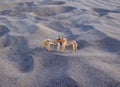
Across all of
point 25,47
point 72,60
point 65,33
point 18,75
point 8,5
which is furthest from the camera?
point 8,5

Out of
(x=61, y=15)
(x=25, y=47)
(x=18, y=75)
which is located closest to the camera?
(x=18, y=75)

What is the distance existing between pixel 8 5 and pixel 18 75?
3594mm

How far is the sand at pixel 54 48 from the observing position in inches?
107

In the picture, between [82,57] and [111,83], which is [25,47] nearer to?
[82,57]

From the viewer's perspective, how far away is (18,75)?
286 centimetres

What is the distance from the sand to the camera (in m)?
2.73

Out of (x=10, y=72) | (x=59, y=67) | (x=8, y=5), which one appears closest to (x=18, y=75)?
(x=10, y=72)

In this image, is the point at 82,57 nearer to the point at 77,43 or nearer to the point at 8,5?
the point at 77,43

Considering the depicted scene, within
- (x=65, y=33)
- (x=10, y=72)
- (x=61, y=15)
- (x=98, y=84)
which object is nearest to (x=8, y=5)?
(x=61, y=15)

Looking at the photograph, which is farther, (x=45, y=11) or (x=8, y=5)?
(x=8, y=5)

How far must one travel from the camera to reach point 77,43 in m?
3.76

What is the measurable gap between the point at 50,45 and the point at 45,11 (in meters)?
2.06

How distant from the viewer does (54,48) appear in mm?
3641

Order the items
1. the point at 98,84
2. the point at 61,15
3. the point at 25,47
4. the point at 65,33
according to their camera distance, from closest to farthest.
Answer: the point at 98,84 → the point at 25,47 → the point at 65,33 → the point at 61,15
